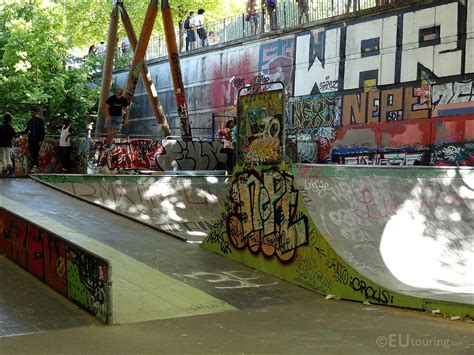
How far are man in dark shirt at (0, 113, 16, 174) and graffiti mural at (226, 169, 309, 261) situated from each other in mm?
8089

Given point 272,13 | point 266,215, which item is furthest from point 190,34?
point 266,215

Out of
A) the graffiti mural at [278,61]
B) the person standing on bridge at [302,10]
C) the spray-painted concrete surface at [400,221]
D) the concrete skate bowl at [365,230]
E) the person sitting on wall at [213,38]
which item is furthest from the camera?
the person sitting on wall at [213,38]

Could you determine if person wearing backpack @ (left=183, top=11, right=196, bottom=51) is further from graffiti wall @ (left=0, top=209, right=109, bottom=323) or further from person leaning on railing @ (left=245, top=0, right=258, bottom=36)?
graffiti wall @ (left=0, top=209, right=109, bottom=323)

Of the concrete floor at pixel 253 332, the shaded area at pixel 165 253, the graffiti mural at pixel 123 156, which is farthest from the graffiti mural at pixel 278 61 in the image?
the concrete floor at pixel 253 332

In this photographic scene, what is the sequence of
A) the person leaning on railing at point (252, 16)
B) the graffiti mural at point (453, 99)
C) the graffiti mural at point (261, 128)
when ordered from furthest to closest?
1. the person leaning on railing at point (252, 16)
2. the graffiti mural at point (453, 99)
3. the graffiti mural at point (261, 128)

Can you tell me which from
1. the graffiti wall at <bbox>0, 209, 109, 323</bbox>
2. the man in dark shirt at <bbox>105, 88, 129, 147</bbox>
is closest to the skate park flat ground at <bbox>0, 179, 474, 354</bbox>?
the graffiti wall at <bbox>0, 209, 109, 323</bbox>

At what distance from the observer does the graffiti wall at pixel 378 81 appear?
17531 mm

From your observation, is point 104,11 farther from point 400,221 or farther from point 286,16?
point 400,221

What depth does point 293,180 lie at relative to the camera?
31.2 ft

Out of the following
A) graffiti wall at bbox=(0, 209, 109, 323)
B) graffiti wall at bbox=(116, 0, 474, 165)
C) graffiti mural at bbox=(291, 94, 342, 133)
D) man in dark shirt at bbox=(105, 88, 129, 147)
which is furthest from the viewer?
graffiti mural at bbox=(291, 94, 342, 133)

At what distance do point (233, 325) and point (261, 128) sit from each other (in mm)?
4229

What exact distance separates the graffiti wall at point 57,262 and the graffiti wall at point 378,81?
12.5 meters

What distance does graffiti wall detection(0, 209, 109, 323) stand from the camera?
274 inches

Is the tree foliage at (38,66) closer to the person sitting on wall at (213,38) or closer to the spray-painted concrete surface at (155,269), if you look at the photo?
the person sitting on wall at (213,38)
